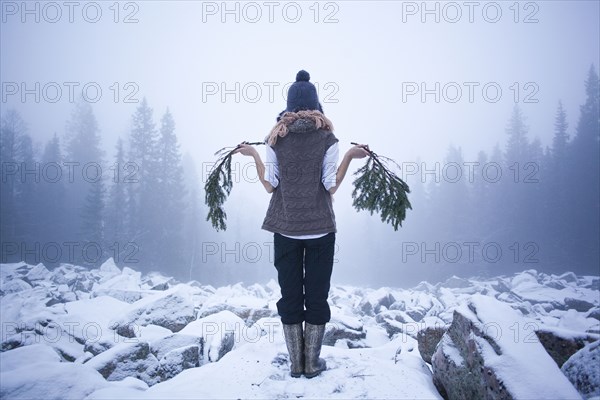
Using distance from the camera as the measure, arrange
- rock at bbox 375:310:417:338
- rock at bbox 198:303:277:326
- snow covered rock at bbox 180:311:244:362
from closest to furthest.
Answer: snow covered rock at bbox 180:311:244:362
rock at bbox 198:303:277:326
rock at bbox 375:310:417:338

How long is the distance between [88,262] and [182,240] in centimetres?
957

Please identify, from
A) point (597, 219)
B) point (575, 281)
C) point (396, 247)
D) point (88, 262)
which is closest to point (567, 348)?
point (575, 281)

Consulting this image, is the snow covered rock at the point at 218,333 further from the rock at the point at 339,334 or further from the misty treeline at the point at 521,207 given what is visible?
the misty treeline at the point at 521,207

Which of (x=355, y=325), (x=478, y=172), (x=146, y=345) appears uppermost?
(x=478, y=172)

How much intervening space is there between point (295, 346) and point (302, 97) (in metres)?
2.72

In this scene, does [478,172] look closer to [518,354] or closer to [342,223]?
[342,223]

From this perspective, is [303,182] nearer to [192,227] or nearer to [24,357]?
[24,357]

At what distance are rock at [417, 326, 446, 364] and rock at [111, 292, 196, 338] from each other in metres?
5.30

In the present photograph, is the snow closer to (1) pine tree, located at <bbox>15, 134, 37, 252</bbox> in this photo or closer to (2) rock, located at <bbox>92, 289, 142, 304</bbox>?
(2) rock, located at <bbox>92, 289, 142, 304</bbox>

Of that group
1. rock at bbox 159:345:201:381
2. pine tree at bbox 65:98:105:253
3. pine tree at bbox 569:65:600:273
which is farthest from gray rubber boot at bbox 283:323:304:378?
pine tree at bbox 569:65:600:273

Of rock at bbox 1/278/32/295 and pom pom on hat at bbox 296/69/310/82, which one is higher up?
pom pom on hat at bbox 296/69/310/82

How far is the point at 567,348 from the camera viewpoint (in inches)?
151

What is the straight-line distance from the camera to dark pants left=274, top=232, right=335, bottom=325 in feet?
10.6

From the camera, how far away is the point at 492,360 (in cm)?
264
